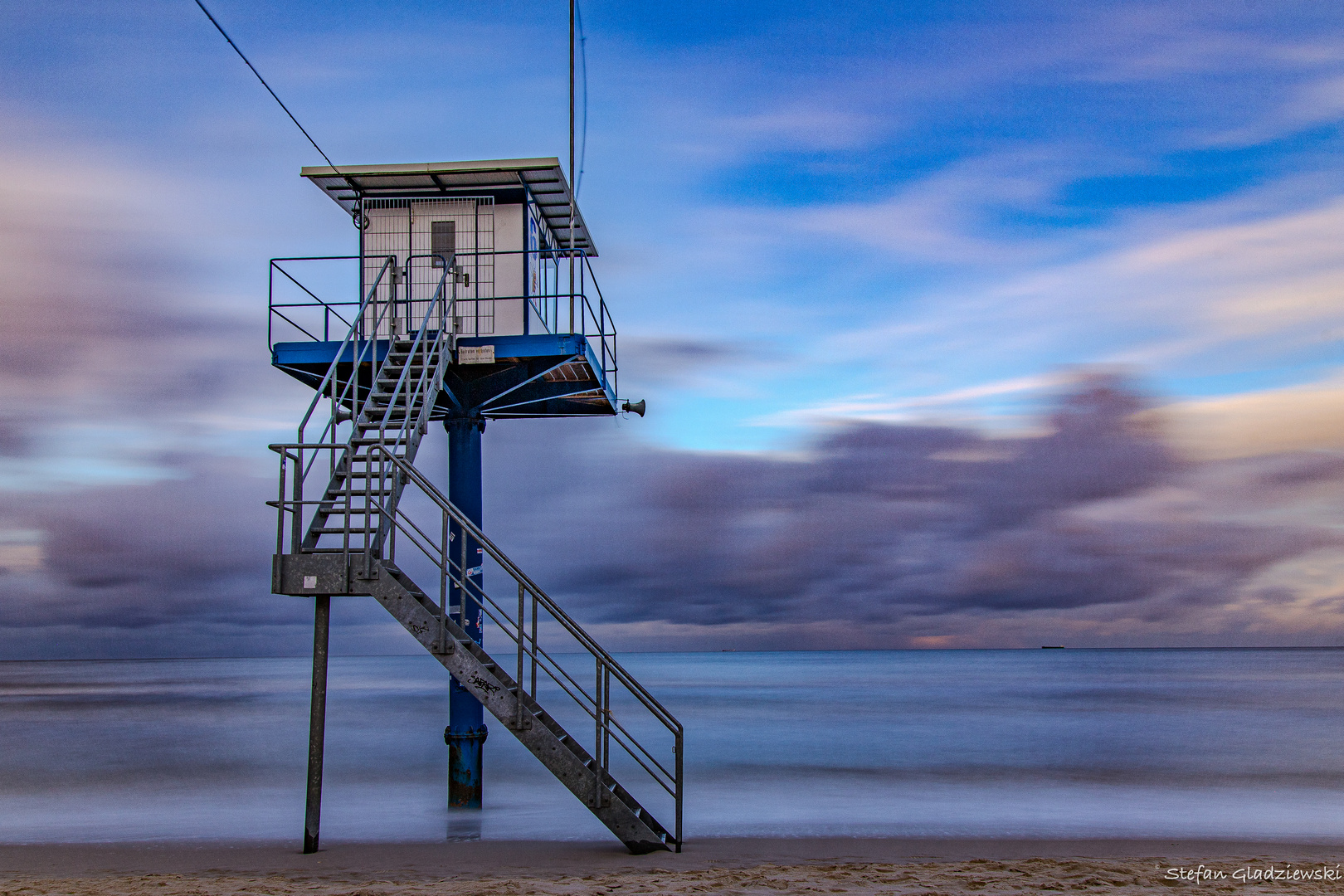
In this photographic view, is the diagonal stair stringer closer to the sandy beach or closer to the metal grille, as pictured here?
the sandy beach

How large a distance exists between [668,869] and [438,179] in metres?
9.47

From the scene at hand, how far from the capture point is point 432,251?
1375 centimetres

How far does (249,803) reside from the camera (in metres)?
18.1

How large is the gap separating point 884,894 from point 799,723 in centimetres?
3088

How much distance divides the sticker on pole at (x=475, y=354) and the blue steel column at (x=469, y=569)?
1.25 m

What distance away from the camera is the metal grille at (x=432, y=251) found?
13.4 m

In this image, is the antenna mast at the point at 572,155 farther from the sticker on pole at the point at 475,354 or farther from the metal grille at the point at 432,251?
the sticker on pole at the point at 475,354

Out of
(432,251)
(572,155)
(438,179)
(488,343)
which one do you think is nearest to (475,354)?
(488,343)

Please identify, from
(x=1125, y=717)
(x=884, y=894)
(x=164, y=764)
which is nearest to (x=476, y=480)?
(x=884, y=894)

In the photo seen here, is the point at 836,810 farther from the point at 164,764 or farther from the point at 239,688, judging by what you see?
the point at 239,688

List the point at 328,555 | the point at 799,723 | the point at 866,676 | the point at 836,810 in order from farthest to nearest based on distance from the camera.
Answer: the point at 866,676, the point at 799,723, the point at 836,810, the point at 328,555

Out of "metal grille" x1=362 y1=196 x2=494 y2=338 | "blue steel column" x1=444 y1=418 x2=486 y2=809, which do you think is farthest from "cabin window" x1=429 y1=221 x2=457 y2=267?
"blue steel column" x1=444 y1=418 x2=486 y2=809

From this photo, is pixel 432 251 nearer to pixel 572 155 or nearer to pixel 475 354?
pixel 475 354

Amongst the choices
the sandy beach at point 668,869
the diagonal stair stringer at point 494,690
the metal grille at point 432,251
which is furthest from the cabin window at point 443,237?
the sandy beach at point 668,869
